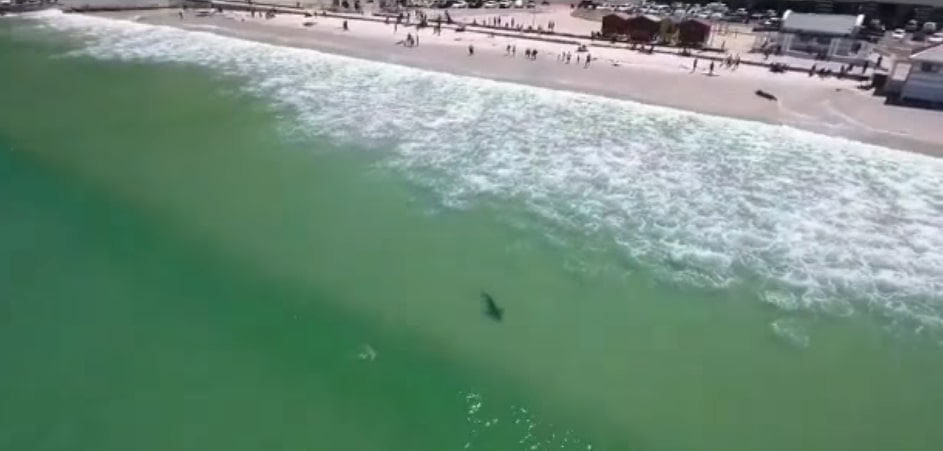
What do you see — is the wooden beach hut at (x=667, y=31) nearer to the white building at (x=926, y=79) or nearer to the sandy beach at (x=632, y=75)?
the sandy beach at (x=632, y=75)

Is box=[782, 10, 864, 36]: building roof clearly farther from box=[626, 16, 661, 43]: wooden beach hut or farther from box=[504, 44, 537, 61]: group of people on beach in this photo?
box=[504, 44, 537, 61]: group of people on beach

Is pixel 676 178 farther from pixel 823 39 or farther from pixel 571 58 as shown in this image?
pixel 823 39

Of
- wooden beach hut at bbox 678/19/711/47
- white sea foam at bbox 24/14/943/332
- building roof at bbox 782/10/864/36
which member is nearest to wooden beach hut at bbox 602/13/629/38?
wooden beach hut at bbox 678/19/711/47

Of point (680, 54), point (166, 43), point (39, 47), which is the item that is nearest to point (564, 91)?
point (680, 54)

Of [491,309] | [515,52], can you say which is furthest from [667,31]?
[491,309]

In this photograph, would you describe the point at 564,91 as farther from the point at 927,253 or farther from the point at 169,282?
the point at 169,282

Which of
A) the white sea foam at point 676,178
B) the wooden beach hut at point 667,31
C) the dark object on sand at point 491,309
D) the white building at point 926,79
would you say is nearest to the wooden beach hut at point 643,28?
the wooden beach hut at point 667,31

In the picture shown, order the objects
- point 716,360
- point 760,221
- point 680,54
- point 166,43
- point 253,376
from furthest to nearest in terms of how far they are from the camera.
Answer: point 166,43 < point 680,54 < point 760,221 < point 716,360 < point 253,376
